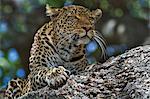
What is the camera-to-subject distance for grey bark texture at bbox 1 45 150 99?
5637 millimetres

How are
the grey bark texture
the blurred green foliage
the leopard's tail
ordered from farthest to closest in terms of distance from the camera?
the blurred green foliage
the leopard's tail
the grey bark texture

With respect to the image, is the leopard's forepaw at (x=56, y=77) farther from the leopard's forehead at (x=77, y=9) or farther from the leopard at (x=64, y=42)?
the leopard's forehead at (x=77, y=9)

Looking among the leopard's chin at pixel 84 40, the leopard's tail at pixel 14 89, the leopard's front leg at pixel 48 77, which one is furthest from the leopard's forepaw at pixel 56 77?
the leopard's tail at pixel 14 89

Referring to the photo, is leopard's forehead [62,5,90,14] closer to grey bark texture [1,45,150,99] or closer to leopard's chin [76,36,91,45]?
leopard's chin [76,36,91,45]

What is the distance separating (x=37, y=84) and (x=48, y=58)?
0.48 meters

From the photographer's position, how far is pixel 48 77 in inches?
247

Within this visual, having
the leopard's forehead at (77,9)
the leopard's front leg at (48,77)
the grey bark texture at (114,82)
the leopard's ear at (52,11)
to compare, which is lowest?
the grey bark texture at (114,82)

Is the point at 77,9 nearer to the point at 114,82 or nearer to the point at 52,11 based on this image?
the point at 52,11

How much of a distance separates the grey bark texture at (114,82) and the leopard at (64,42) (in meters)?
0.59

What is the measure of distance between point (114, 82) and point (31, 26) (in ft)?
25.1

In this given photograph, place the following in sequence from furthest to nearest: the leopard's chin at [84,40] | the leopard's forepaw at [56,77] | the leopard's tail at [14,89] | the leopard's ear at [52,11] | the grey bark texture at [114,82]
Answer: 1. the leopard's tail at [14,89]
2. the leopard's ear at [52,11]
3. the leopard's chin at [84,40]
4. the leopard's forepaw at [56,77]
5. the grey bark texture at [114,82]

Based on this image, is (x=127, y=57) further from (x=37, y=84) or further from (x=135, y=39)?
(x=135, y=39)

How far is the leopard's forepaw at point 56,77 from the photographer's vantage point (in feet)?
19.6

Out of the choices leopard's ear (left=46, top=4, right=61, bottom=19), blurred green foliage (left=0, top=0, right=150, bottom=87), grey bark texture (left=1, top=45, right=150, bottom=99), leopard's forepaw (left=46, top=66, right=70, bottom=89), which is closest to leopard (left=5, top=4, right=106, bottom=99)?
leopard's ear (left=46, top=4, right=61, bottom=19)
